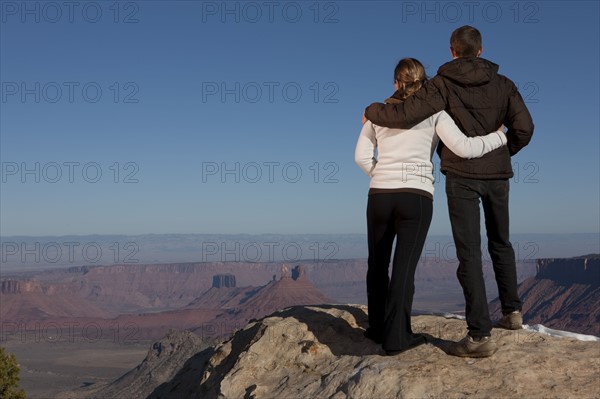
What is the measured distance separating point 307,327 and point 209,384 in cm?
144

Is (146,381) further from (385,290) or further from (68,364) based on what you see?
(385,290)

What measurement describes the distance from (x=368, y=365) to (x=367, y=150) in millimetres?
2105

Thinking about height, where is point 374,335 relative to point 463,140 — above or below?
below

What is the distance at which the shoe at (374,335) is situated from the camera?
25.4 ft

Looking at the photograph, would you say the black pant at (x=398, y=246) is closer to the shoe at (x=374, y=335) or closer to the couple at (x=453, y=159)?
the couple at (x=453, y=159)

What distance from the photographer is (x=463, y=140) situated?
667 cm

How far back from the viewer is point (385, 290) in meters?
7.54

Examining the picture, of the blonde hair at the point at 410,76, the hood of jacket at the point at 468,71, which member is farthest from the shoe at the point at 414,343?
the hood of jacket at the point at 468,71

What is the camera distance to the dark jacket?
669cm

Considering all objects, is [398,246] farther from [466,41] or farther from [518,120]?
[466,41]

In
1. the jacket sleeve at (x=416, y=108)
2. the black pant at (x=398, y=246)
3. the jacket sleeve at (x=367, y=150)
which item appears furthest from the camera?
the jacket sleeve at (x=367, y=150)

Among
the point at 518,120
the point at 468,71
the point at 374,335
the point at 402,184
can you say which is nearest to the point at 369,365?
the point at 374,335

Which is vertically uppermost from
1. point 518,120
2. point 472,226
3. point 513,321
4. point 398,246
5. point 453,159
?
point 518,120

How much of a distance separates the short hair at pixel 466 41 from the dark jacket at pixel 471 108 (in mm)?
83
